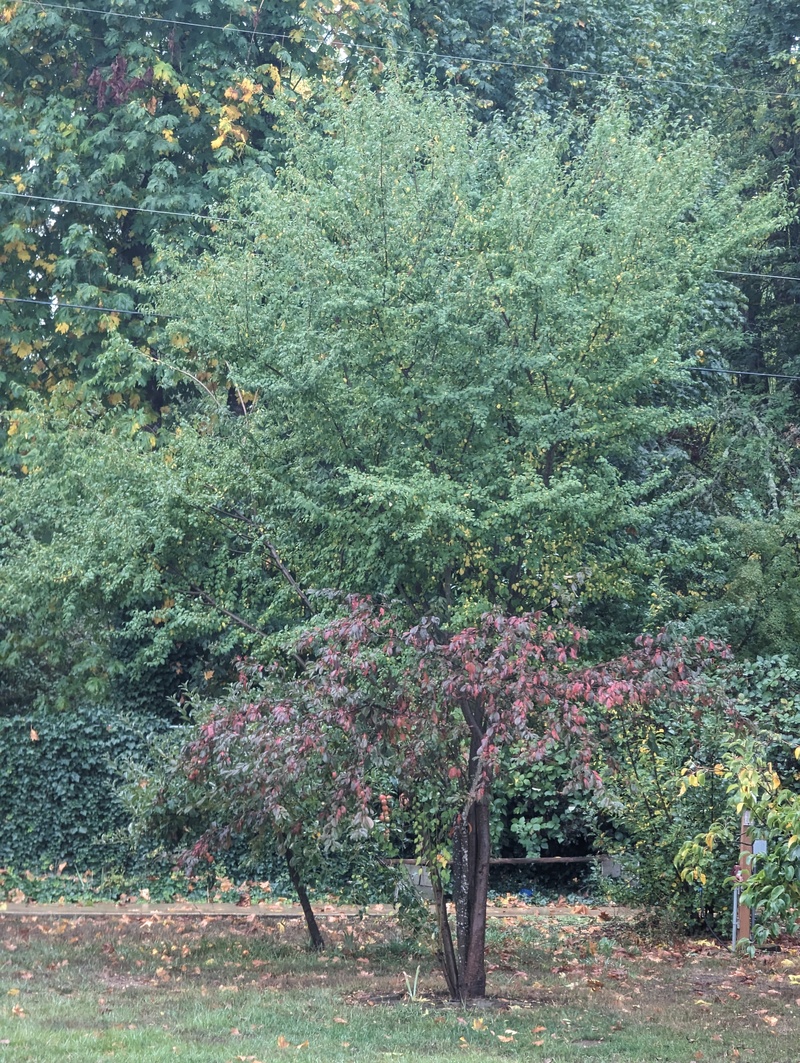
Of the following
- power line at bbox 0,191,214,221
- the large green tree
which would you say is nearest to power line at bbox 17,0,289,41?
power line at bbox 0,191,214,221

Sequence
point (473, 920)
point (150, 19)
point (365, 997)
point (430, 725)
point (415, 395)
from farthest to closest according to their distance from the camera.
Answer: point (150, 19) < point (415, 395) < point (365, 997) < point (473, 920) < point (430, 725)

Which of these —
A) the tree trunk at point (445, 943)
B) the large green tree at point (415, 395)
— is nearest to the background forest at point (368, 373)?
the large green tree at point (415, 395)

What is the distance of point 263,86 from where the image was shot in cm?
1656

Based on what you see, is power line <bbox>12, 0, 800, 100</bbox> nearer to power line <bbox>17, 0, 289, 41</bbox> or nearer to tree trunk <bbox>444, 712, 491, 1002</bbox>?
power line <bbox>17, 0, 289, 41</bbox>

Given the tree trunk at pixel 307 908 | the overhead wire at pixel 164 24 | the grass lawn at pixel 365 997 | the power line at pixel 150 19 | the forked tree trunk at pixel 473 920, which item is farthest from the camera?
the power line at pixel 150 19

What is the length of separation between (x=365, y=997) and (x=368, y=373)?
506 cm

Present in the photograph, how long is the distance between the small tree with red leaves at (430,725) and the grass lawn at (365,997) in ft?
2.41

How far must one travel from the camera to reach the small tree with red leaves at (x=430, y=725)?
267 inches

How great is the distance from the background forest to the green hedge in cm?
5

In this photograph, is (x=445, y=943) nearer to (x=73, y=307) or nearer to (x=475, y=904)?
(x=475, y=904)

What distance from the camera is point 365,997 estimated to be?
7723 millimetres

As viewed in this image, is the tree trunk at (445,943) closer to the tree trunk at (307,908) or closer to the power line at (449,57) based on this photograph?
the tree trunk at (307,908)

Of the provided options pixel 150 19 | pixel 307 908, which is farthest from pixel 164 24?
pixel 307 908

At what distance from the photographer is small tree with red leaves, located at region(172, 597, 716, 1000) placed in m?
6.78
